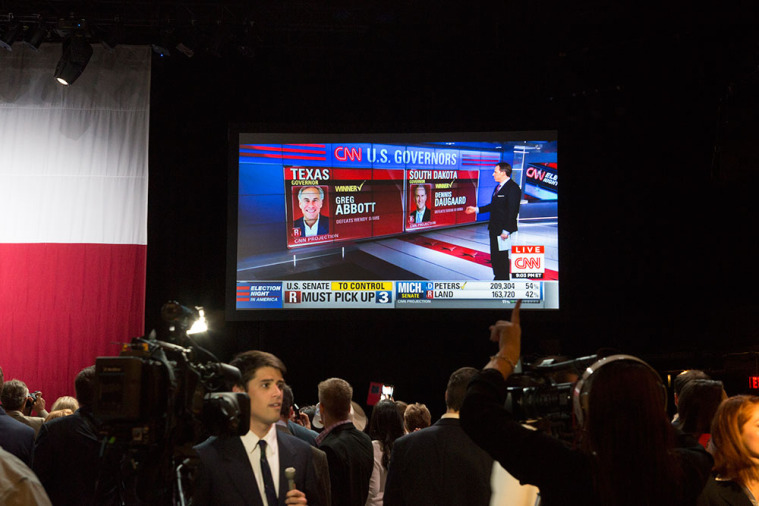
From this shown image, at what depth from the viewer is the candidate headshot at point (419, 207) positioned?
7.48 meters

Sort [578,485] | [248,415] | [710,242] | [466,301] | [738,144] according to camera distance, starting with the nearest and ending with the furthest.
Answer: [578,485], [248,415], [738,144], [466,301], [710,242]

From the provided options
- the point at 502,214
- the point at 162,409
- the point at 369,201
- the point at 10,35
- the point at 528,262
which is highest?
the point at 10,35

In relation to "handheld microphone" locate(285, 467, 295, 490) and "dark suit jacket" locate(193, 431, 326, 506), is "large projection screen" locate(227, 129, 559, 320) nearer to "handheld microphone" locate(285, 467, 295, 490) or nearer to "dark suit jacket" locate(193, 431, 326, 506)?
"dark suit jacket" locate(193, 431, 326, 506)

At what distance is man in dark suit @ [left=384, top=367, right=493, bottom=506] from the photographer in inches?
120

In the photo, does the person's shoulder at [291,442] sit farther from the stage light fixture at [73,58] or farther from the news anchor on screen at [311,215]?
the stage light fixture at [73,58]

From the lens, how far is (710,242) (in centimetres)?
791

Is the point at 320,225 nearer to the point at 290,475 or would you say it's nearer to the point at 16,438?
the point at 16,438

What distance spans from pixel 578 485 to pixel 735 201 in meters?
7.12

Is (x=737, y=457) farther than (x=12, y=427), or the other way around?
(x=12, y=427)

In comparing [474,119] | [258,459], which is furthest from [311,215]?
[258,459]

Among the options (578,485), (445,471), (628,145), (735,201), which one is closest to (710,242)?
(735,201)

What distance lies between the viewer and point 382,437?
15.5 feet

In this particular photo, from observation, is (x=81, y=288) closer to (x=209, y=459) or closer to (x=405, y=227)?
(x=405, y=227)

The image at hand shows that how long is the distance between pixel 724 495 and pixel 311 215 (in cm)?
544
